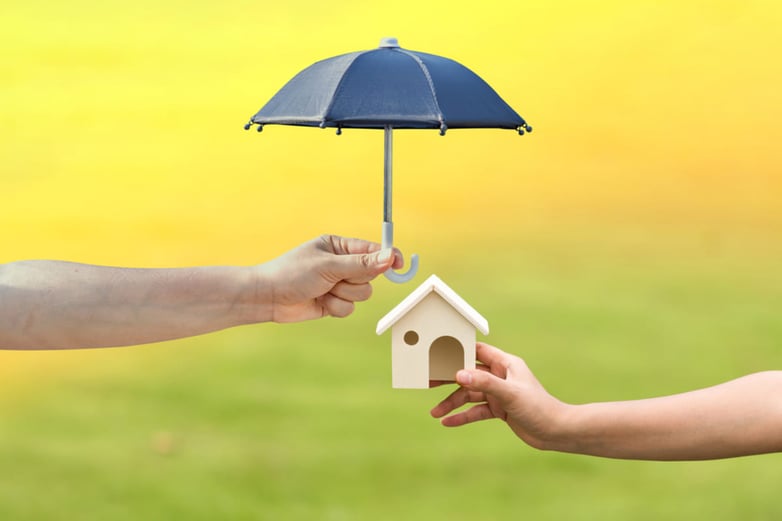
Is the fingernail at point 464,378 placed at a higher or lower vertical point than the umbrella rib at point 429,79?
lower

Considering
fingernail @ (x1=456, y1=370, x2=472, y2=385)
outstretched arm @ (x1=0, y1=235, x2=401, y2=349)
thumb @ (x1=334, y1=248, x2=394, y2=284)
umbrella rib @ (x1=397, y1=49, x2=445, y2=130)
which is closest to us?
umbrella rib @ (x1=397, y1=49, x2=445, y2=130)

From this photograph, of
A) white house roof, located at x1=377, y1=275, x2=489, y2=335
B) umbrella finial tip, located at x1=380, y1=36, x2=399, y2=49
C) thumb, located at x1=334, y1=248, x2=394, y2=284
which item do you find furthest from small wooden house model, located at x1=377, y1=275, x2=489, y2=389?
umbrella finial tip, located at x1=380, y1=36, x2=399, y2=49

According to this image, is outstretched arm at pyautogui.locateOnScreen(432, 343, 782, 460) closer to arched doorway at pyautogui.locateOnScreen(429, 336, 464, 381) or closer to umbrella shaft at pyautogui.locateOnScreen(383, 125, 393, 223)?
arched doorway at pyautogui.locateOnScreen(429, 336, 464, 381)

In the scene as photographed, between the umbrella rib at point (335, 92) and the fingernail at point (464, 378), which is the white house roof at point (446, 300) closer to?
the fingernail at point (464, 378)


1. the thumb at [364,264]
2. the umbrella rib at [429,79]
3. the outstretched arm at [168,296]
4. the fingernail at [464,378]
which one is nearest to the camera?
the umbrella rib at [429,79]

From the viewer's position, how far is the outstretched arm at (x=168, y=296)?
258cm

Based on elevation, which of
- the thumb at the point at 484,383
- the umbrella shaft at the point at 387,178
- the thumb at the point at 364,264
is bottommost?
the thumb at the point at 484,383

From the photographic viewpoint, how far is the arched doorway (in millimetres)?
2522

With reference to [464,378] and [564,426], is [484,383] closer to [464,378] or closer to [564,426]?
[464,378]

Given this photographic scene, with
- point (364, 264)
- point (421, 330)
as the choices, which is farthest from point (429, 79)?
point (421, 330)

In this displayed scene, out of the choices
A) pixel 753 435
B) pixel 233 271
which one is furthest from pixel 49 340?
pixel 753 435

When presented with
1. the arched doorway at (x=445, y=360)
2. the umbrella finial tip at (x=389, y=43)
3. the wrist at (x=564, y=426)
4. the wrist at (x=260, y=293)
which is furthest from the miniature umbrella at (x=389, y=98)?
the wrist at (x=564, y=426)

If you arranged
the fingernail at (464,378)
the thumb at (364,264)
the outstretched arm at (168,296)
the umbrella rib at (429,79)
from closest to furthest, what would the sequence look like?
1. the umbrella rib at (429,79)
2. the fingernail at (464,378)
3. the thumb at (364,264)
4. the outstretched arm at (168,296)

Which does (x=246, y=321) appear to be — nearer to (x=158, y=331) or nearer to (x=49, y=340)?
(x=158, y=331)
